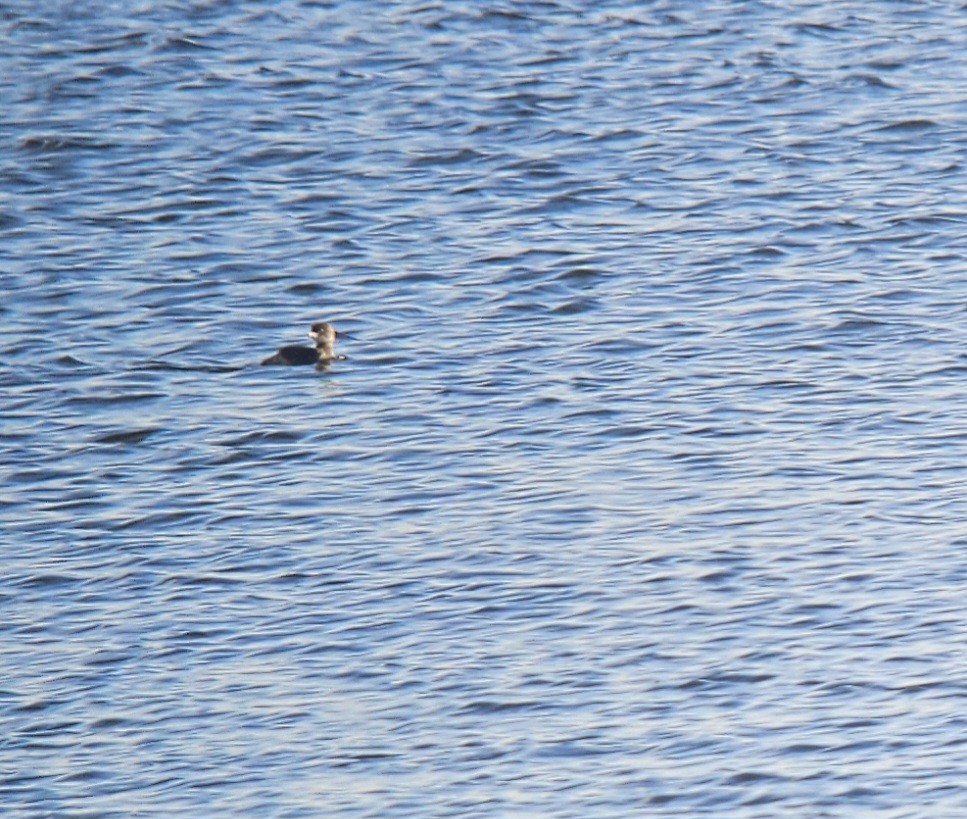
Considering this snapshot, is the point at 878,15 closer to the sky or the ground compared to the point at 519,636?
closer to the sky

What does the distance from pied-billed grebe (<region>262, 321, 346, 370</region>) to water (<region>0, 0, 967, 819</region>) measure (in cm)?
13

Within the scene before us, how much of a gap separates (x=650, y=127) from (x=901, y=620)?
29.5 ft

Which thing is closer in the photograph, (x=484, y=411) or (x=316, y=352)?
(x=484, y=411)

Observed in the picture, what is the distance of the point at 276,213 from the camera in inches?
674

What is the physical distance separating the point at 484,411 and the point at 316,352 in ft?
4.23

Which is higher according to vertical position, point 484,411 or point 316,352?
point 316,352

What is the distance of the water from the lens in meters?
9.36

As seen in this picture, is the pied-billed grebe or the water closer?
the water

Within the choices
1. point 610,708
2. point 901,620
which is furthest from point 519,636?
point 901,620

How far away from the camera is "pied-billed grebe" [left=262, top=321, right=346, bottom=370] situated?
14.1 meters

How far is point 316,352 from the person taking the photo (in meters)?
14.1

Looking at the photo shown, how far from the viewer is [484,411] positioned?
1340cm

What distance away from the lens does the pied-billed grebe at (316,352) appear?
14078 mm

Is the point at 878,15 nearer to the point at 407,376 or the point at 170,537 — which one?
the point at 407,376
